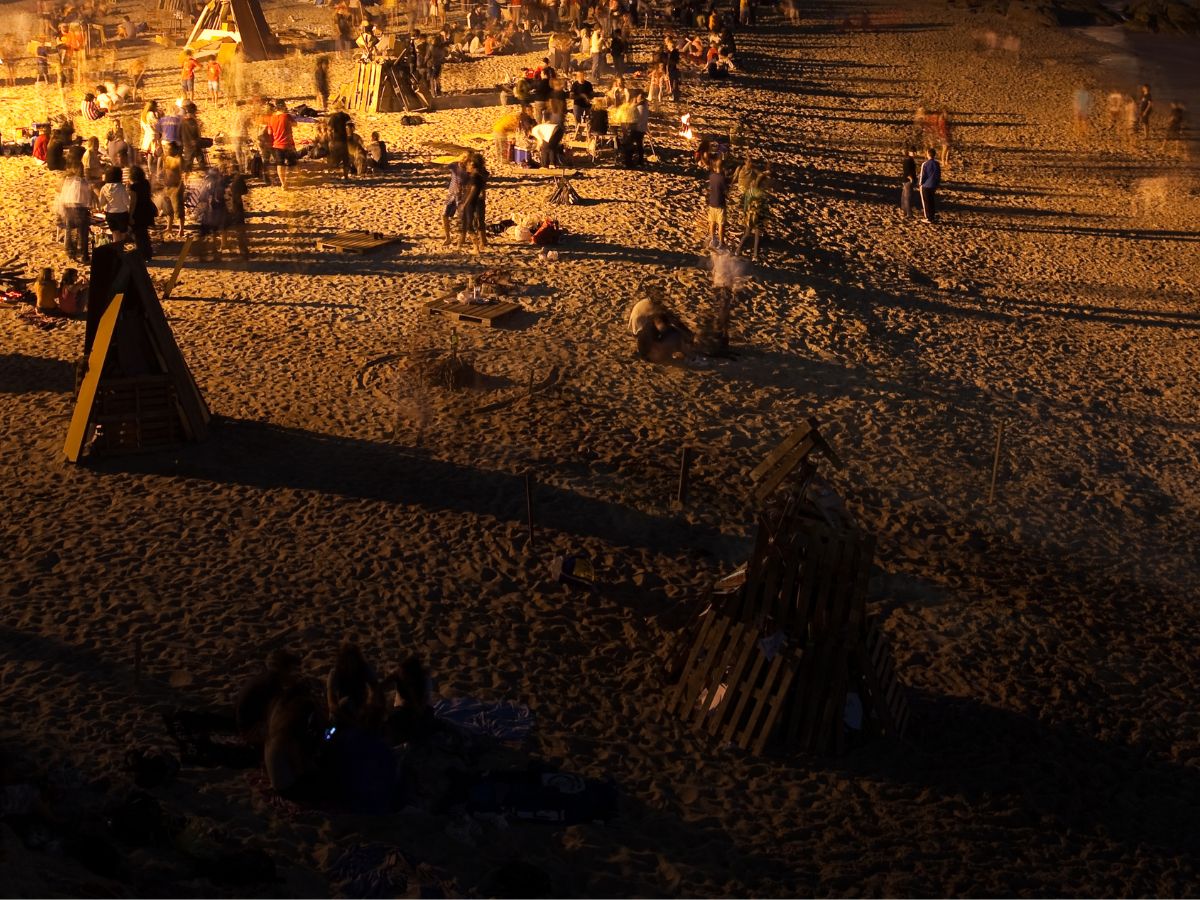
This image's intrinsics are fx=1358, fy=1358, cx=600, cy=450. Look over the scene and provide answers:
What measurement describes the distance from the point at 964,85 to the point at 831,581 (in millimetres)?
33905

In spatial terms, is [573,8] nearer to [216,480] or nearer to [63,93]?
[63,93]

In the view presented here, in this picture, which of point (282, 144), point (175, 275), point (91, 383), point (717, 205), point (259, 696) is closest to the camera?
point (259, 696)

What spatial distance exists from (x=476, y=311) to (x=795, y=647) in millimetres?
9574

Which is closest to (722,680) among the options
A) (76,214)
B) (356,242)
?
(356,242)

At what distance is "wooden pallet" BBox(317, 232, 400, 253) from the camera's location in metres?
21.4

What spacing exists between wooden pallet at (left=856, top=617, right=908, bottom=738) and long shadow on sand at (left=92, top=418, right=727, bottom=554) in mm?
2827

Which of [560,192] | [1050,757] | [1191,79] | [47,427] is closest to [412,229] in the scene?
[560,192]

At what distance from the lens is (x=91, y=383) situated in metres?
14.1

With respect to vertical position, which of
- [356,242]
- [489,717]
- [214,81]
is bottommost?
[489,717]

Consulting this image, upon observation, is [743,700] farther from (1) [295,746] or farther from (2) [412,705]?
(1) [295,746]

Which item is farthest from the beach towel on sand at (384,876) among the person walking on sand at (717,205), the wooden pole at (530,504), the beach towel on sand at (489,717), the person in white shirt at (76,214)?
the person walking on sand at (717,205)

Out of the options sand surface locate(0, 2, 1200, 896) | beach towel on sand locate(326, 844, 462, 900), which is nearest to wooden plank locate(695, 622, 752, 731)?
sand surface locate(0, 2, 1200, 896)

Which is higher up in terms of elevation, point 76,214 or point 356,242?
point 76,214

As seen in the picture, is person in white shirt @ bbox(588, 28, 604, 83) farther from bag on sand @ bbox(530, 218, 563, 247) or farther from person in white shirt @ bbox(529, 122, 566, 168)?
bag on sand @ bbox(530, 218, 563, 247)
